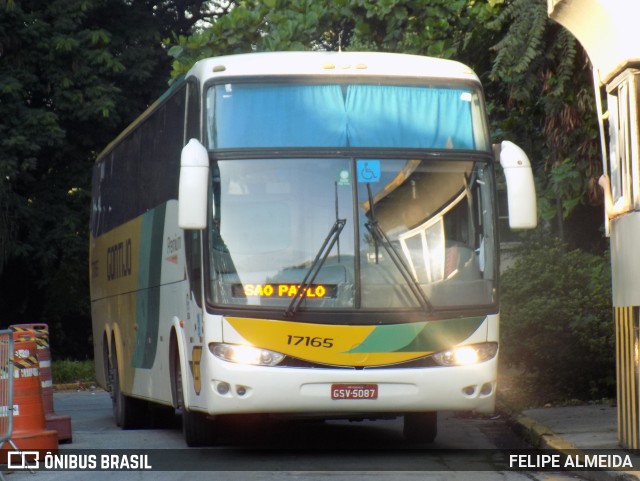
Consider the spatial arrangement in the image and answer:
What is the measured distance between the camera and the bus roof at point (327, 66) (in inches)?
483

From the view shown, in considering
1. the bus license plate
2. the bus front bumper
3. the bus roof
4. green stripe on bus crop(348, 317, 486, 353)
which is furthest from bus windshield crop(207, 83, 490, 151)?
the bus license plate

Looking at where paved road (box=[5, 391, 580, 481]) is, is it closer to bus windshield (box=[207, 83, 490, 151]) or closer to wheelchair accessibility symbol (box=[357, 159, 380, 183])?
wheelchair accessibility symbol (box=[357, 159, 380, 183])

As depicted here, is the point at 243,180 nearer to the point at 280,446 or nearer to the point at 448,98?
the point at 448,98

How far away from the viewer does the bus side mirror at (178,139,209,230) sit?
1135 cm

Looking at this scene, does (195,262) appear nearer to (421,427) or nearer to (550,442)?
(421,427)

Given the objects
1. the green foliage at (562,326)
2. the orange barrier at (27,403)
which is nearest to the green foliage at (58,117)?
the green foliage at (562,326)

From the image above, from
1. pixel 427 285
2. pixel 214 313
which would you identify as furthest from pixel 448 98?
pixel 214 313

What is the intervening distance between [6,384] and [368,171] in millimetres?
3732

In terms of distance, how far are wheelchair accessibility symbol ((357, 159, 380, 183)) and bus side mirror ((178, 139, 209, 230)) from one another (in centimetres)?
137

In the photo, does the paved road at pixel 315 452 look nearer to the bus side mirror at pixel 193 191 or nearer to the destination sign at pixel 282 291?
the destination sign at pixel 282 291

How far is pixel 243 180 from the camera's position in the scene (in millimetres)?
11844

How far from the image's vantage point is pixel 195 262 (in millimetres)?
12008

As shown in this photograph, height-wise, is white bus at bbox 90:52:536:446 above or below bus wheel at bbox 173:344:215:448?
above

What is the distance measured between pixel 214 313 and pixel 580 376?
19.7 ft
